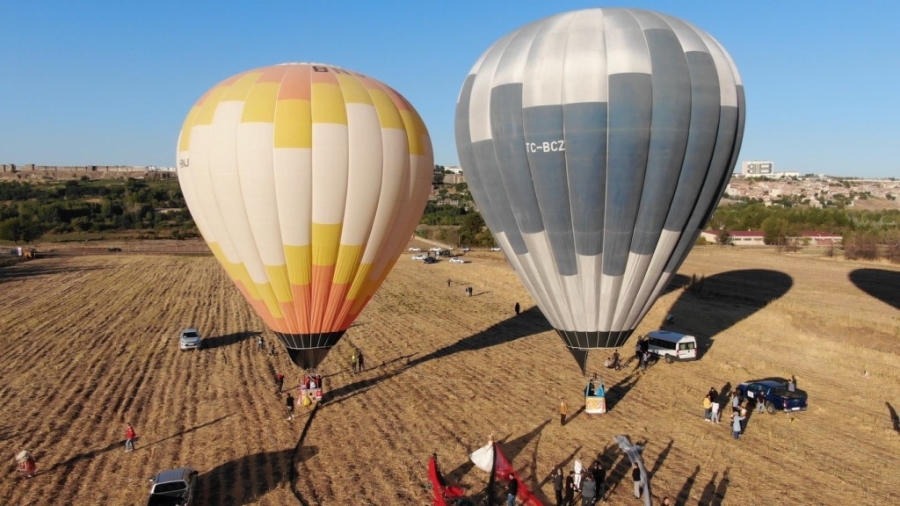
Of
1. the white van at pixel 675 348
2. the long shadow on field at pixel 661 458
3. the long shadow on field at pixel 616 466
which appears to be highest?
the white van at pixel 675 348

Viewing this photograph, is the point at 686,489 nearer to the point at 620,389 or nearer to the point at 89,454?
the point at 620,389

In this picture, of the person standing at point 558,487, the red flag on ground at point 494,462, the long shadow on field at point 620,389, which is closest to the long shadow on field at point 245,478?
the red flag on ground at point 494,462

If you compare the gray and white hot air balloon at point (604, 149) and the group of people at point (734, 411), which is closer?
the gray and white hot air balloon at point (604, 149)

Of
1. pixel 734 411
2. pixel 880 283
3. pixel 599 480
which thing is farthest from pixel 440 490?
pixel 880 283

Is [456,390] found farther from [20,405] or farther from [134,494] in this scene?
[20,405]

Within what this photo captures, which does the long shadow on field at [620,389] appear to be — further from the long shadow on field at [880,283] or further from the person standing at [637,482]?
the long shadow on field at [880,283]
